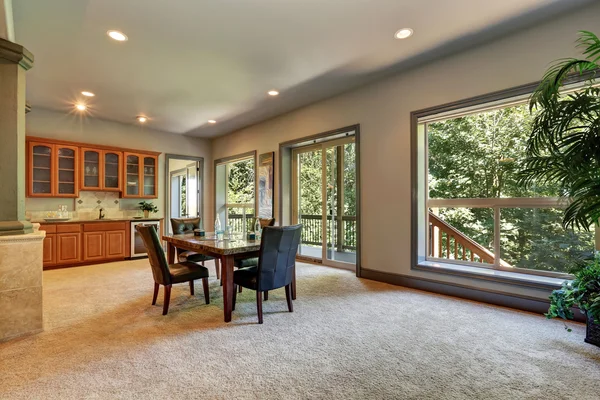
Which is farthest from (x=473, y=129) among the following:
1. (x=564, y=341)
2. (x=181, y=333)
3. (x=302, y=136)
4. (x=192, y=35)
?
(x=181, y=333)

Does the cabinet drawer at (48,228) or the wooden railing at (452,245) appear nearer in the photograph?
the wooden railing at (452,245)

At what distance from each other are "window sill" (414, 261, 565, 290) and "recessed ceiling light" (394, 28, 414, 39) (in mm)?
2619

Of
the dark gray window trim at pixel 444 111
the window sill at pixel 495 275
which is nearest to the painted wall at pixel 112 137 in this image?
the dark gray window trim at pixel 444 111

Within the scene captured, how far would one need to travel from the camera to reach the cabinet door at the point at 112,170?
582 centimetres

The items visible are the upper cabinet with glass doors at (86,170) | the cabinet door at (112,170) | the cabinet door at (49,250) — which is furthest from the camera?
the cabinet door at (112,170)

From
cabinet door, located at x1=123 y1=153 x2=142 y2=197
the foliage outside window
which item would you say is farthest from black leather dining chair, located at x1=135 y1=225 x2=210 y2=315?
cabinet door, located at x1=123 y1=153 x2=142 y2=197

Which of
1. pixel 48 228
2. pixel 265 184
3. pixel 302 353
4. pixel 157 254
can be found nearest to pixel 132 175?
pixel 48 228

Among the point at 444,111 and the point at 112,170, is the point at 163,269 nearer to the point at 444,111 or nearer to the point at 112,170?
the point at 444,111

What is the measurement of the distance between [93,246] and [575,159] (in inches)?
260

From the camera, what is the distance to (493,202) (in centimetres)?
337

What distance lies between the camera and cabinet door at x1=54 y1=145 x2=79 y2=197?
5.32m

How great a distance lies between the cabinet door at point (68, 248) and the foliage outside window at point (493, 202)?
5712 millimetres

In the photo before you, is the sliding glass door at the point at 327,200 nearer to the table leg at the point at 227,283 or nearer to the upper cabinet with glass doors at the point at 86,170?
the table leg at the point at 227,283

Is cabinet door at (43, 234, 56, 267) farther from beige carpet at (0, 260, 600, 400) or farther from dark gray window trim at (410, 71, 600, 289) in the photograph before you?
dark gray window trim at (410, 71, 600, 289)
